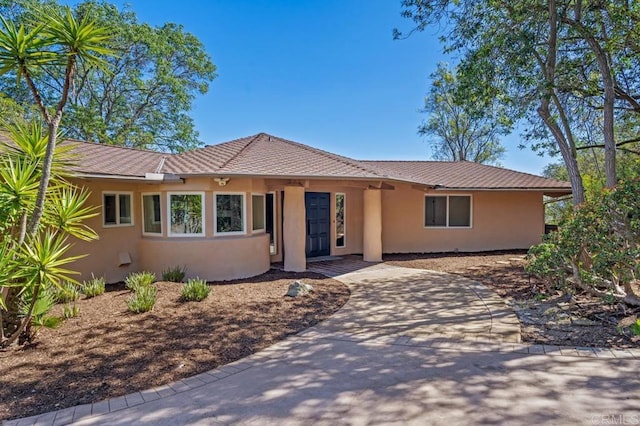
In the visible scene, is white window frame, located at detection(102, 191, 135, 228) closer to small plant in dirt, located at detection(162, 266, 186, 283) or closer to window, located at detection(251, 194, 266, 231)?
small plant in dirt, located at detection(162, 266, 186, 283)

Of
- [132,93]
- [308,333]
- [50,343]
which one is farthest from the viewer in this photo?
[132,93]

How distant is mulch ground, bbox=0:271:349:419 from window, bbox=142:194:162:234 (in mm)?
2269

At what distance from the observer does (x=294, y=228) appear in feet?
33.1

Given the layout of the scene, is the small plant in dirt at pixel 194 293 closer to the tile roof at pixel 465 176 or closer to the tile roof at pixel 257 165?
the tile roof at pixel 257 165

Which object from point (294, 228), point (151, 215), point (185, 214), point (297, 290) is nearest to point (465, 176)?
point (294, 228)

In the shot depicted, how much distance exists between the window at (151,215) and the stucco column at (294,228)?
3.47m

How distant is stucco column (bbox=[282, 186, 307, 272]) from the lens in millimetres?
10047

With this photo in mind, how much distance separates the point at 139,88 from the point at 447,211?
20958 millimetres

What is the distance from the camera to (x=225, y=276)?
9273 mm

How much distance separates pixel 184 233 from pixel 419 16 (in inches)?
348

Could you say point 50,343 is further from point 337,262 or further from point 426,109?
point 426,109

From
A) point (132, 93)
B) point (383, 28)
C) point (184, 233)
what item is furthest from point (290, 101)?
point (184, 233)

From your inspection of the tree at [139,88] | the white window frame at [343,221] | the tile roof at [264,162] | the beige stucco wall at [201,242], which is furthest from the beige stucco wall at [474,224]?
the tree at [139,88]

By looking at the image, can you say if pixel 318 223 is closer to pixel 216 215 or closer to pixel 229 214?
pixel 229 214
